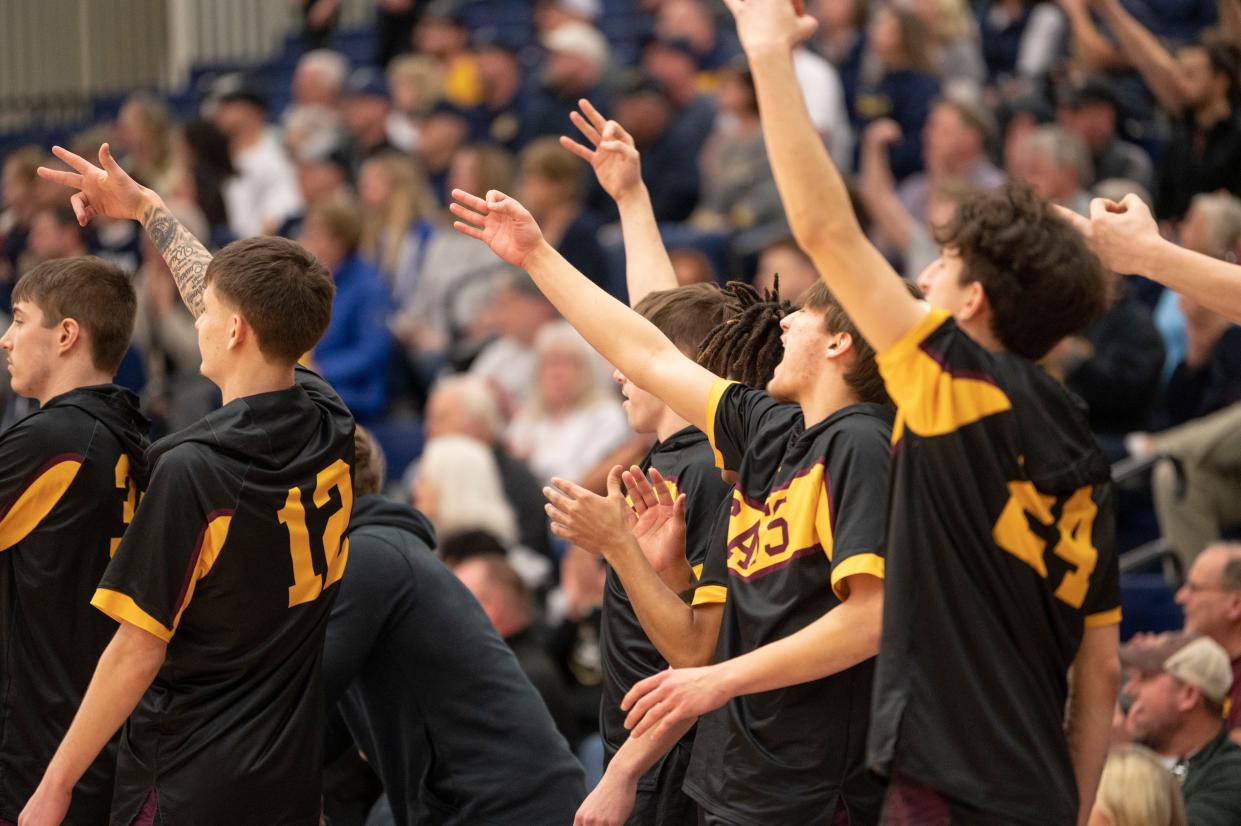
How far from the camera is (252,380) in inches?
127

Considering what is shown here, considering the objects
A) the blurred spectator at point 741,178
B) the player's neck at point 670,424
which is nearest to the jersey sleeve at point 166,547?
the player's neck at point 670,424

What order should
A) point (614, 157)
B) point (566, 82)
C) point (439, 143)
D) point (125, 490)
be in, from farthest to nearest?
point (439, 143) → point (566, 82) → point (614, 157) → point (125, 490)

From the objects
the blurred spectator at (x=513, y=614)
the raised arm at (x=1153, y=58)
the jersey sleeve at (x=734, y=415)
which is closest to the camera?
the jersey sleeve at (x=734, y=415)

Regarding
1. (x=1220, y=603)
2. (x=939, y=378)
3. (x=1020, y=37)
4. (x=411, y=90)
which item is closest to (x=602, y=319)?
(x=939, y=378)

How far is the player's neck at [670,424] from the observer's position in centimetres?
354

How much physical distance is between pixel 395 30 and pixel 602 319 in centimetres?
1060

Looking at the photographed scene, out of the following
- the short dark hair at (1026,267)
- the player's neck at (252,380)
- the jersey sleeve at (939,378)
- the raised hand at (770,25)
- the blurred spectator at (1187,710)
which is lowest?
the blurred spectator at (1187,710)

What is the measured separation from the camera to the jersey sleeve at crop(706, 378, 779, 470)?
3.02 m

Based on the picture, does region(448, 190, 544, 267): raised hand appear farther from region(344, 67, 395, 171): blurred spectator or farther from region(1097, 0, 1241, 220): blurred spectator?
region(344, 67, 395, 171): blurred spectator

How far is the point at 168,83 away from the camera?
15.0 m

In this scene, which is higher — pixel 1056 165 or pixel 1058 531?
pixel 1058 531

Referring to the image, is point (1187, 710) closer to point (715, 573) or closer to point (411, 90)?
point (715, 573)

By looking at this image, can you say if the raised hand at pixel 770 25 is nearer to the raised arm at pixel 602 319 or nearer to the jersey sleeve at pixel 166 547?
the raised arm at pixel 602 319

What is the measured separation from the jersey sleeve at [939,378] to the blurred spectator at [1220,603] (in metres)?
2.90
